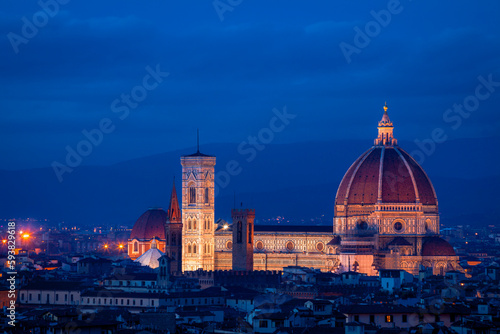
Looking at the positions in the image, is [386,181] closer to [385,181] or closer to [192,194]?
[385,181]

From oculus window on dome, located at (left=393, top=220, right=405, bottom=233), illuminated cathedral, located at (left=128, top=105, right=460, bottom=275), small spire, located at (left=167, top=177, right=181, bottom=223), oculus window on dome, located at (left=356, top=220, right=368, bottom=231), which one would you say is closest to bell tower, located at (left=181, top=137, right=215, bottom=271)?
illuminated cathedral, located at (left=128, top=105, right=460, bottom=275)

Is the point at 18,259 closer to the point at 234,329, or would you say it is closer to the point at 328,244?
the point at 328,244

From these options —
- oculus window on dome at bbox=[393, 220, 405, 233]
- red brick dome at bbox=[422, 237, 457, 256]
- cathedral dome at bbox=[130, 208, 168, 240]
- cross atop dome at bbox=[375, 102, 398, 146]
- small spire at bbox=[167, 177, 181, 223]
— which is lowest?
red brick dome at bbox=[422, 237, 457, 256]

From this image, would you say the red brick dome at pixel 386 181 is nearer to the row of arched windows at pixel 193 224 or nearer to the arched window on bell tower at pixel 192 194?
the row of arched windows at pixel 193 224

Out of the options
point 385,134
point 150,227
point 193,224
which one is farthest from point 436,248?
point 150,227

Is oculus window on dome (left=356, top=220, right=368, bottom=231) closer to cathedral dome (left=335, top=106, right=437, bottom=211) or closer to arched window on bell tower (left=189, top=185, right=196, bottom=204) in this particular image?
cathedral dome (left=335, top=106, right=437, bottom=211)

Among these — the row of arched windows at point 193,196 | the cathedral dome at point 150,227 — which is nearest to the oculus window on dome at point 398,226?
the row of arched windows at point 193,196

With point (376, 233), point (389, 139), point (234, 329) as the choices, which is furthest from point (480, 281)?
point (234, 329)
